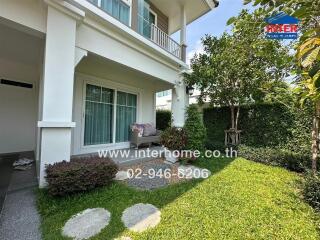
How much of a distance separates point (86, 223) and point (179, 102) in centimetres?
653

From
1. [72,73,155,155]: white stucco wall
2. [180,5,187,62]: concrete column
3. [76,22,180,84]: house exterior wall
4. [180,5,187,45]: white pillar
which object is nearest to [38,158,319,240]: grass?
[72,73,155,155]: white stucco wall

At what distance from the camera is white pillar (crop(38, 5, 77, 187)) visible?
3.79 meters

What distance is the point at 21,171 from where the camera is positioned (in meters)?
4.98

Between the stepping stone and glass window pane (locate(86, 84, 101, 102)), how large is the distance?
4009 millimetres

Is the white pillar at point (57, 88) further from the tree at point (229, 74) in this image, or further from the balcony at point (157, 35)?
the tree at point (229, 74)

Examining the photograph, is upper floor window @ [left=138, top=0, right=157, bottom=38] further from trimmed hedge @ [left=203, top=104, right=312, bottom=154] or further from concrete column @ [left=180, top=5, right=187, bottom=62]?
trimmed hedge @ [left=203, top=104, right=312, bottom=154]

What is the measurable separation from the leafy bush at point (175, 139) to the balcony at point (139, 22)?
3.35 metres

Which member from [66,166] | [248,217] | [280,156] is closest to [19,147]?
[66,166]

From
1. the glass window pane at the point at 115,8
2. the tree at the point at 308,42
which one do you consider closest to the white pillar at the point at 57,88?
the glass window pane at the point at 115,8

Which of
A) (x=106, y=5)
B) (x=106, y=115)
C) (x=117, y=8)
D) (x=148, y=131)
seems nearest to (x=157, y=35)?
(x=117, y=8)

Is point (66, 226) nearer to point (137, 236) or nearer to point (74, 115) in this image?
point (137, 236)

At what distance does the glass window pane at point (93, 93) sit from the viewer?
7039 mm

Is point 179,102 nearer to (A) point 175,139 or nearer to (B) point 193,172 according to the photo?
(A) point 175,139

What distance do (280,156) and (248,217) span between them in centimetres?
456
